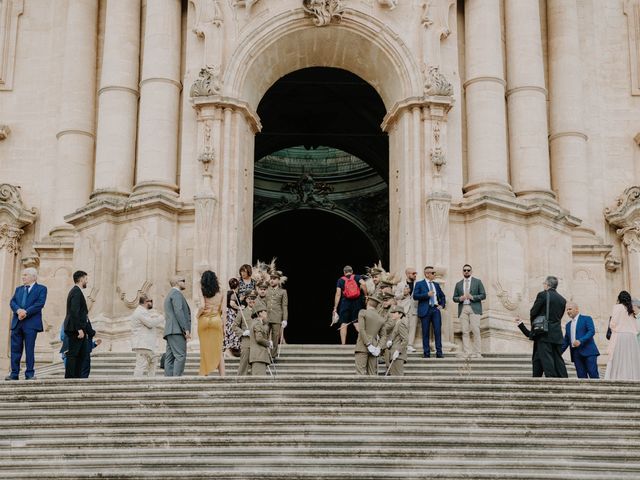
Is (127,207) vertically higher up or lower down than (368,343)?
higher up

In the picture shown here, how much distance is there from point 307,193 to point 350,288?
21.9 metres

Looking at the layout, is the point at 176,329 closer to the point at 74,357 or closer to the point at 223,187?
the point at 74,357

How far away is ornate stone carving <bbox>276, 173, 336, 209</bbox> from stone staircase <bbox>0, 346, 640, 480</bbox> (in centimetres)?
2727

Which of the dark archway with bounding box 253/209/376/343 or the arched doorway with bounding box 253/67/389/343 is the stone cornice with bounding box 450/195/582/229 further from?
the dark archway with bounding box 253/209/376/343

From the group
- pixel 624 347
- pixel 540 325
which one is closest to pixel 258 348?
pixel 540 325

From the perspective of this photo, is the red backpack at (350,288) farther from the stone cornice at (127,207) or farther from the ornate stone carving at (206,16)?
the ornate stone carving at (206,16)

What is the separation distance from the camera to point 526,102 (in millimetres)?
24297

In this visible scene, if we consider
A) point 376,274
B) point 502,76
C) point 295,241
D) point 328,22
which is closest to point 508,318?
point 376,274

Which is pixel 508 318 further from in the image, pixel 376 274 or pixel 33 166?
pixel 33 166

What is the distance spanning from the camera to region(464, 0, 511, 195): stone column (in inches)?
930

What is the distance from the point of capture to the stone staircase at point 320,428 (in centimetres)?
1334

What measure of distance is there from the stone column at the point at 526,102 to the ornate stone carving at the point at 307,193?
1874 cm

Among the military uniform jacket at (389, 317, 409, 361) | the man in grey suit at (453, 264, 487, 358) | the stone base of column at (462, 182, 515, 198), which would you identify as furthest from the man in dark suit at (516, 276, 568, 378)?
the stone base of column at (462, 182, 515, 198)

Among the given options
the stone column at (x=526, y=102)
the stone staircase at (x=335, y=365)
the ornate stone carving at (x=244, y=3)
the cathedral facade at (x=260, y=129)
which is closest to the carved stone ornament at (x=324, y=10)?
the cathedral facade at (x=260, y=129)
